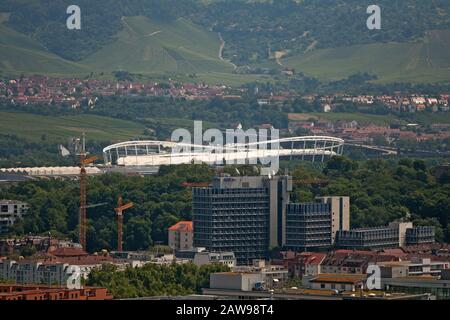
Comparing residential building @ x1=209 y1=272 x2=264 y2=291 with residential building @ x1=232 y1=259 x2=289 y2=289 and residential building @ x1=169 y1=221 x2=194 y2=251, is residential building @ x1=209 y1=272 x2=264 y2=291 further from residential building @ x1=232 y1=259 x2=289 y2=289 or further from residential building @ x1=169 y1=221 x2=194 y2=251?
residential building @ x1=169 y1=221 x2=194 y2=251

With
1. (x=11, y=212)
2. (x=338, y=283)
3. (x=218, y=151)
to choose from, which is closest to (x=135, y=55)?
(x=218, y=151)

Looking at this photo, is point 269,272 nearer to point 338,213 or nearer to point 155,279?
point 155,279

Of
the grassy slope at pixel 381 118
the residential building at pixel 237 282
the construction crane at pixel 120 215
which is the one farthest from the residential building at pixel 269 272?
the grassy slope at pixel 381 118

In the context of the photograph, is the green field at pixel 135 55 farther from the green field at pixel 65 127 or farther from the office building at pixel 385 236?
the office building at pixel 385 236

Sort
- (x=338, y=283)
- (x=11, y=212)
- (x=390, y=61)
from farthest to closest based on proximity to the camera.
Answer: (x=390, y=61), (x=11, y=212), (x=338, y=283)

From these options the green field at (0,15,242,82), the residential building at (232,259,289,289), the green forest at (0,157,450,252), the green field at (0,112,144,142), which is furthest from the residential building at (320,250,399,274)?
the green field at (0,15,242,82)

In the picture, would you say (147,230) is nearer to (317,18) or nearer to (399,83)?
(399,83)
